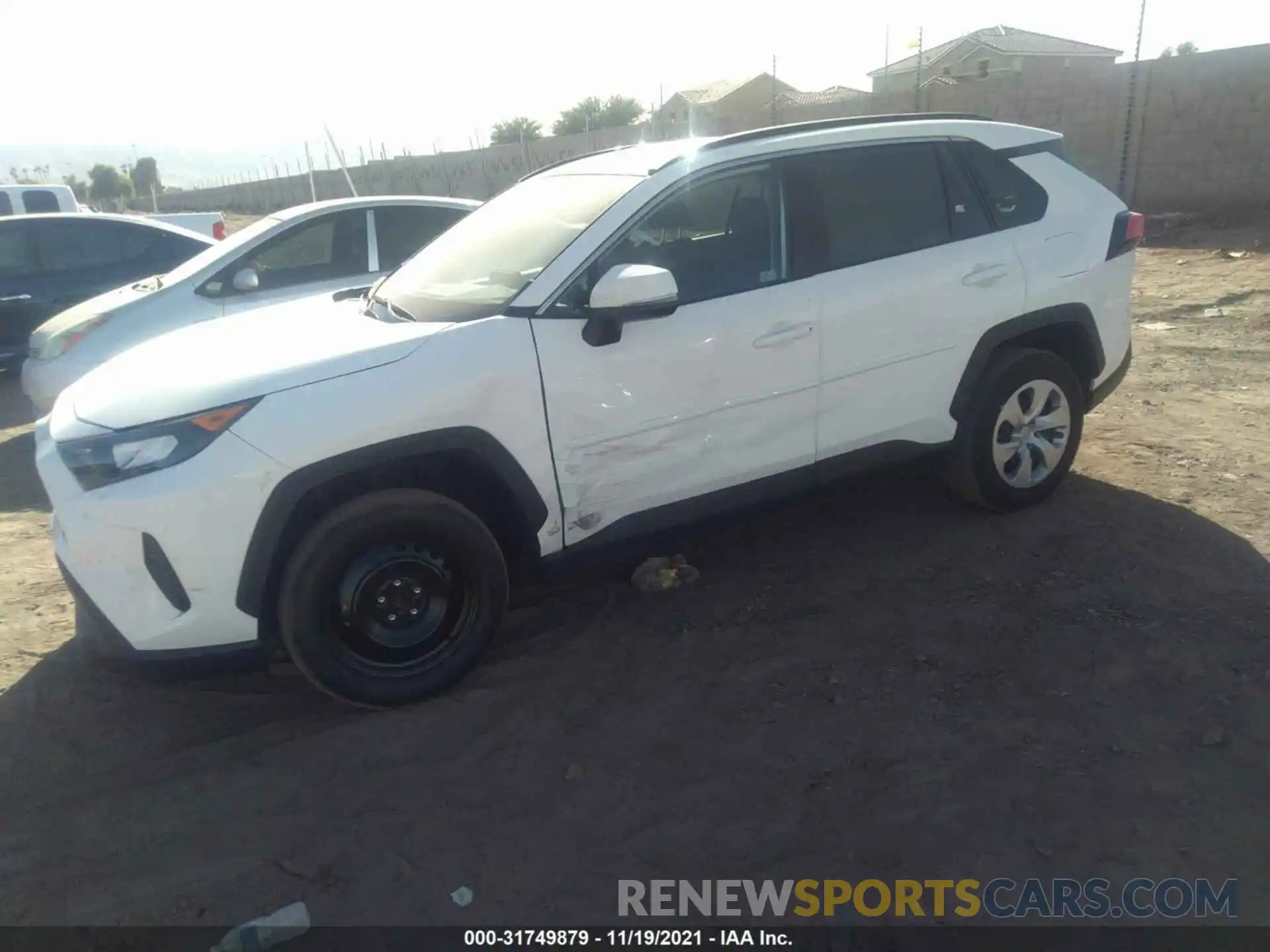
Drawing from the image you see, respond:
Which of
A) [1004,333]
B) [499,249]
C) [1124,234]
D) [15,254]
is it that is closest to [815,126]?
[1004,333]

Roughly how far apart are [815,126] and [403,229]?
3.94m

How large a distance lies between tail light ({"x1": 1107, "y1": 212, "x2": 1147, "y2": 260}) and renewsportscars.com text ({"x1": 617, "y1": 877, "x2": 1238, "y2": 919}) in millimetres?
3029

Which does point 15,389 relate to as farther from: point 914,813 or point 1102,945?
point 1102,945

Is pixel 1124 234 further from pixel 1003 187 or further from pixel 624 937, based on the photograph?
pixel 624 937

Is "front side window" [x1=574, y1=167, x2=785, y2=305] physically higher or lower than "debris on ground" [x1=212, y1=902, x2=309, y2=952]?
higher

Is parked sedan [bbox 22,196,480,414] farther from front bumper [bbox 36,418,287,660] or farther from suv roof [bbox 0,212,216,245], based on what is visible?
front bumper [bbox 36,418,287,660]

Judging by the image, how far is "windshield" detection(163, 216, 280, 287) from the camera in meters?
6.65

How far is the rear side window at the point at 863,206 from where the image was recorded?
385 centimetres

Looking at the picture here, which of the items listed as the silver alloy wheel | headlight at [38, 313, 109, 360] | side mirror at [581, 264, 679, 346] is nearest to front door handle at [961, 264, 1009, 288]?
the silver alloy wheel

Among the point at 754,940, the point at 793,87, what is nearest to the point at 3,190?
the point at 754,940

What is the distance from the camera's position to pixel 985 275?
13.5ft

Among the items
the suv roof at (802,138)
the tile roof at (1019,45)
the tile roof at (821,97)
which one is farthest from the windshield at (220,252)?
the tile roof at (1019,45)

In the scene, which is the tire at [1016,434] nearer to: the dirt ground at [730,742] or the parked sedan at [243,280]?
the dirt ground at [730,742]

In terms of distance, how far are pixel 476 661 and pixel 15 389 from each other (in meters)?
7.48
